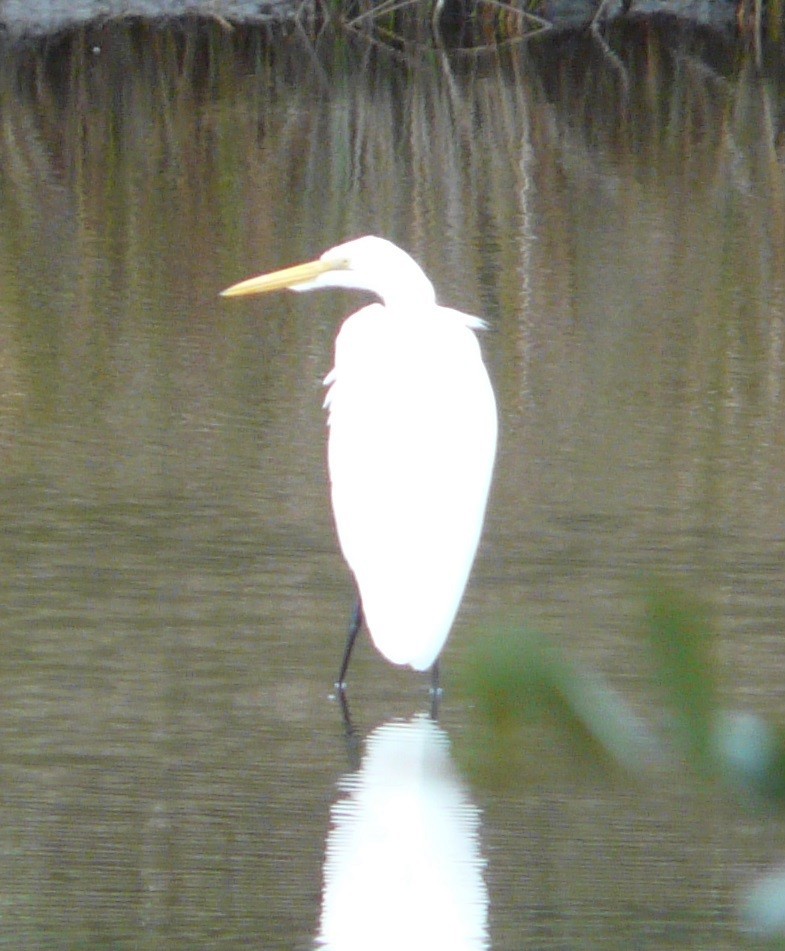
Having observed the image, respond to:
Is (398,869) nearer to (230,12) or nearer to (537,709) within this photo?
(537,709)

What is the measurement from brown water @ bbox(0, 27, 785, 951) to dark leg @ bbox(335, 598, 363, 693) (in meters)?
0.05

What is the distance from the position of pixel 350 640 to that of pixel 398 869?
0.85 metres

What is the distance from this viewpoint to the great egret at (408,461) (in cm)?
300

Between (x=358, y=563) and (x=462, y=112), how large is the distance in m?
9.11

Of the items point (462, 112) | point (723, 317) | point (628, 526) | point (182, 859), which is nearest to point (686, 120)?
point (462, 112)

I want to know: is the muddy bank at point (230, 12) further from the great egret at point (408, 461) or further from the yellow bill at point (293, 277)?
the great egret at point (408, 461)

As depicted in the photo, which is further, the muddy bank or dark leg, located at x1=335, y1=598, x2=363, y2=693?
the muddy bank

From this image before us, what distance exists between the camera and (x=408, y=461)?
3172 mm

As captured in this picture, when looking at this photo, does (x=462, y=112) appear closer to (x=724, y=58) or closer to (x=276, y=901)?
(x=724, y=58)

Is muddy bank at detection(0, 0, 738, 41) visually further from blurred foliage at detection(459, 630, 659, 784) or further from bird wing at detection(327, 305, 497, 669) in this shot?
blurred foliage at detection(459, 630, 659, 784)

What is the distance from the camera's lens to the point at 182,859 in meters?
2.50

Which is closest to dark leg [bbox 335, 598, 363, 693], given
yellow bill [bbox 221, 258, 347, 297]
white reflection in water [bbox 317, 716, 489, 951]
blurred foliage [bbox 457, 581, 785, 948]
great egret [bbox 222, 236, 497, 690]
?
great egret [bbox 222, 236, 497, 690]

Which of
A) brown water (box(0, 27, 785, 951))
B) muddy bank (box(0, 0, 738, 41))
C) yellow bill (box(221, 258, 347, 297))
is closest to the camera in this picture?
brown water (box(0, 27, 785, 951))

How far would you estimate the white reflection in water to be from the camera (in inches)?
88.5
